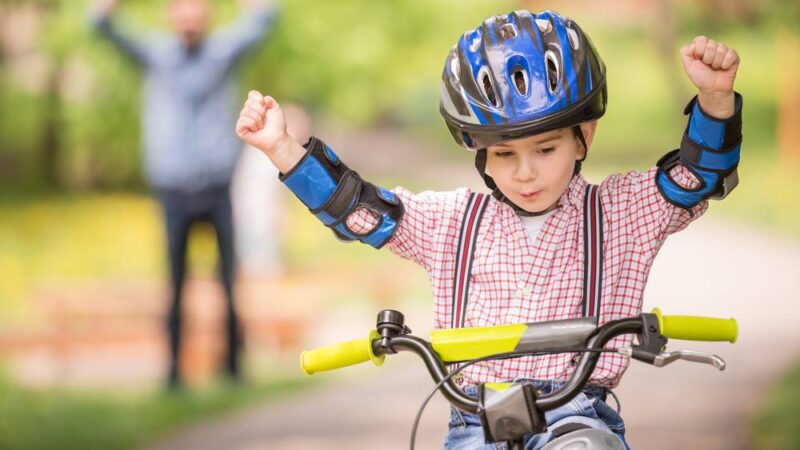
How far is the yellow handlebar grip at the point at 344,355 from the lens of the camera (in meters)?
2.58

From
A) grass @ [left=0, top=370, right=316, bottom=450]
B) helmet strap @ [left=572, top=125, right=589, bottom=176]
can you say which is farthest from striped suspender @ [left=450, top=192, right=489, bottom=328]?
grass @ [left=0, top=370, right=316, bottom=450]

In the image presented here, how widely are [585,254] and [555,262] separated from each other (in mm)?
66

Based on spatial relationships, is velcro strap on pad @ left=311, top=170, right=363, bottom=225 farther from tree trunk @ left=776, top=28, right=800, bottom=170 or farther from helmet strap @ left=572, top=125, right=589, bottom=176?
tree trunk @ left=776, top=28, right=800, bottom=170

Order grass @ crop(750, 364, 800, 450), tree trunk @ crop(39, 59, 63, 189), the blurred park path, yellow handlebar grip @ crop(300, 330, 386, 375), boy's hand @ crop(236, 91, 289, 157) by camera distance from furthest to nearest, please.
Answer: tree trunk @ crop(39, 59, 63, 189), the blurred park path, grass @ crop(750, 364, 800, 450), boy's hand @ crop(236, 91, 289, 157), yellow handlebar grip @ crop(300, 330, 386, 375)

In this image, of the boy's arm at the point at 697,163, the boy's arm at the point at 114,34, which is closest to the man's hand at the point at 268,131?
the boy's arm at the point at 697,163

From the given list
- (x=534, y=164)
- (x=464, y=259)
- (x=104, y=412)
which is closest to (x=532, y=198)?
(x=534, y=164)

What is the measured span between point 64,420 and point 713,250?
14.8 ft

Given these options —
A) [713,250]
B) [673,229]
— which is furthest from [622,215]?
[713,250]

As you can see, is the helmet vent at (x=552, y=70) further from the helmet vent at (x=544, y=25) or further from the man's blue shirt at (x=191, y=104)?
the man's blue shirt at (x=191, y=104)

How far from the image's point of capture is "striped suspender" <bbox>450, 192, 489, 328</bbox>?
112 inches

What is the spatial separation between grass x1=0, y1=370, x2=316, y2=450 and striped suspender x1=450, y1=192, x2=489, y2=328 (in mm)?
4455

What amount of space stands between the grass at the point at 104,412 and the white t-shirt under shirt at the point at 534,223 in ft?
14.9

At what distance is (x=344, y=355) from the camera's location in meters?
2.59

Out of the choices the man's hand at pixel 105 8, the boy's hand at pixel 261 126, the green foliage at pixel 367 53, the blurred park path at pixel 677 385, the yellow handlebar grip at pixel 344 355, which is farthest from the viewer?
the green foliage at pixel 367 53
